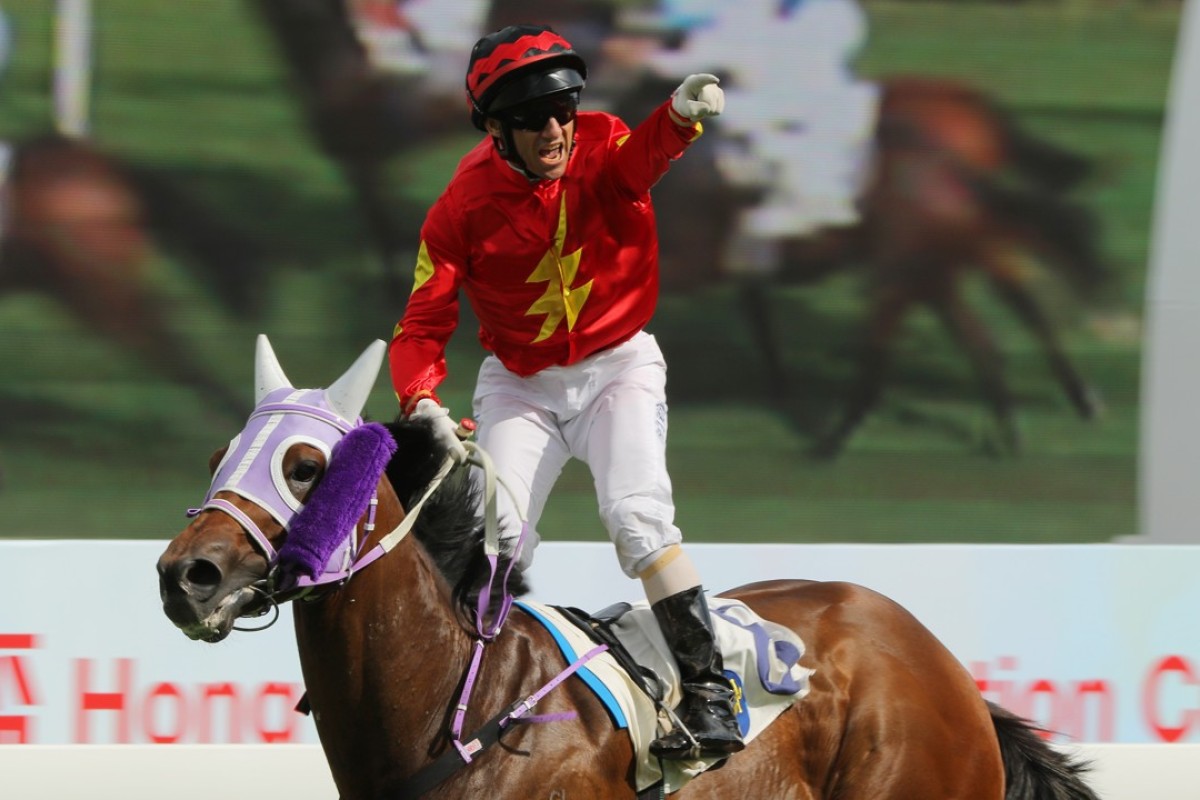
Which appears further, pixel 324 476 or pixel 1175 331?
pixel 1175 331

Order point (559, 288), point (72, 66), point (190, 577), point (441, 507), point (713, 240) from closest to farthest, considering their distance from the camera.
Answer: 1. point (190, 577)
2. point (441, 507)
3. point (559, 288)
4. point (72, 66)
5. point (713, 240)

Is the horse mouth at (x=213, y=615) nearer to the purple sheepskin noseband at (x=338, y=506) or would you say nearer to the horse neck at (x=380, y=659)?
the purple sheepskin noseband at (x=338, y=506)

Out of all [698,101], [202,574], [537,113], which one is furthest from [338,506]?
[698,101]

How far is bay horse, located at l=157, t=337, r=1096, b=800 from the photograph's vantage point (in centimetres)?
266

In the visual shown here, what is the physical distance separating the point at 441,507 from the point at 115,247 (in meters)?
3.16

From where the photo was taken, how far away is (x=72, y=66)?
18.8 ft

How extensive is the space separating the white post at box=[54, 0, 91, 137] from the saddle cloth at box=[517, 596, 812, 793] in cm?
332

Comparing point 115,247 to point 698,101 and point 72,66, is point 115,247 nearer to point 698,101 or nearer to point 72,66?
point 72,66

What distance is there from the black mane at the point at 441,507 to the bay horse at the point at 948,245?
2.90 meters

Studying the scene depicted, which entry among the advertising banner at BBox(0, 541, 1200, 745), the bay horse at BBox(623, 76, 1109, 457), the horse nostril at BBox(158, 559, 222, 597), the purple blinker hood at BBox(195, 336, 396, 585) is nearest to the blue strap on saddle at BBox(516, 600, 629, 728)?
the purple blinker hood at BBox(195, 336, 396, 585)

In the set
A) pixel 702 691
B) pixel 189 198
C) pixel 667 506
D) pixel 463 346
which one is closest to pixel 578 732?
pixel 702 691

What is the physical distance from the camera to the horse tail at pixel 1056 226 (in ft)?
19.9

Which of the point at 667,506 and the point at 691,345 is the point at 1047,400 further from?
the point at 667,506

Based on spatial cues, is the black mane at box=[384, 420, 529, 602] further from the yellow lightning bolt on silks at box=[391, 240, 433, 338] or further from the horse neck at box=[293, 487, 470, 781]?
the yellow lightning bolt on silks at box=[391, 240, 433, 338]
